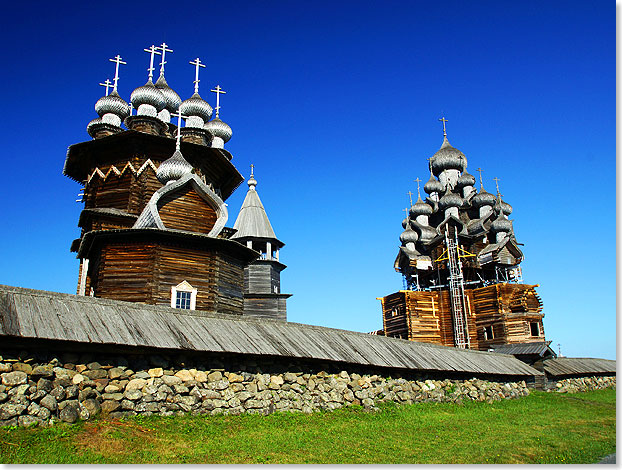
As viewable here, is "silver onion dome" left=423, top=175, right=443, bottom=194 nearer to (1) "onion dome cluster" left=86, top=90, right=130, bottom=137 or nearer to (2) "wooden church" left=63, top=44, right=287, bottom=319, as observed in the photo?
(2) "wooden church" left=63, top=44, right=287, bottom=319

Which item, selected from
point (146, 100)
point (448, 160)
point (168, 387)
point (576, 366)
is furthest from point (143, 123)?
point (448, 160)

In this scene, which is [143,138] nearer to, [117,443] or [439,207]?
[117,443]

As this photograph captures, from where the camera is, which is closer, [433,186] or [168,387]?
[168,387]

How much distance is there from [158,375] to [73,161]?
15.9 metres

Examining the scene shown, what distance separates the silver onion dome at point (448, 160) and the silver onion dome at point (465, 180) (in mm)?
1876

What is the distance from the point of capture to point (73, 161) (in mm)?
22609

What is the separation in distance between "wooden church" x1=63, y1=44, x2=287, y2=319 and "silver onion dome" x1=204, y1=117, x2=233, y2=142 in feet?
2.24

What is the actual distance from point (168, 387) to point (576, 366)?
71.7 ft

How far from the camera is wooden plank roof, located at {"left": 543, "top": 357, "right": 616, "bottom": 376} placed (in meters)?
22.9

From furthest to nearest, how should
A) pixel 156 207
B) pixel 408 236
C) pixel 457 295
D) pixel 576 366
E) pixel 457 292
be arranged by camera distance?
pixel 408 236
pixel 457 292
pixel 457 295
pixel 576 366
pixel 156 207

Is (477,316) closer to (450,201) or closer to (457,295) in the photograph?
(457,295)

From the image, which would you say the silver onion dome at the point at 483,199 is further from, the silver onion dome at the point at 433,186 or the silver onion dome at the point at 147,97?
the silver onion dome at the point at 147,97

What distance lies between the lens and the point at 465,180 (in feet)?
140

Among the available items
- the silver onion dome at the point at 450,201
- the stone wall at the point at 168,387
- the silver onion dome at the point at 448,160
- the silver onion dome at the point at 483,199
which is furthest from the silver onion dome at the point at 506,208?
the stone wall at the point at 168,387
